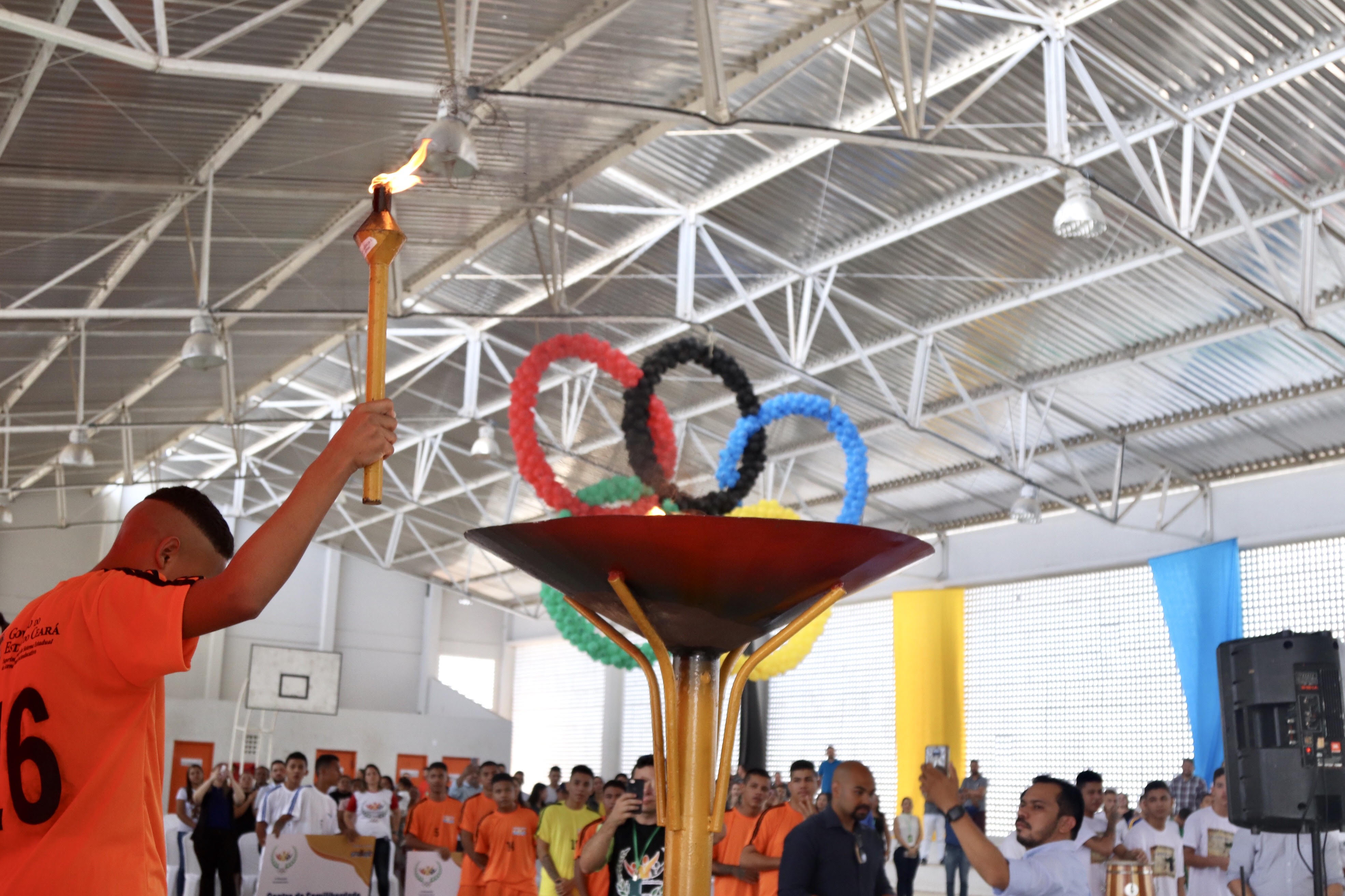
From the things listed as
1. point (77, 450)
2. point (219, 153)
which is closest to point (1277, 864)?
point (219, 153)

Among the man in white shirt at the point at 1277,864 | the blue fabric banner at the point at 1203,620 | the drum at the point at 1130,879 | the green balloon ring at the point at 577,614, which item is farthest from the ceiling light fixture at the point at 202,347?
the blue fabric banner at the point at 1203,620

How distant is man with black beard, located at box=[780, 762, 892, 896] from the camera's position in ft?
18.0

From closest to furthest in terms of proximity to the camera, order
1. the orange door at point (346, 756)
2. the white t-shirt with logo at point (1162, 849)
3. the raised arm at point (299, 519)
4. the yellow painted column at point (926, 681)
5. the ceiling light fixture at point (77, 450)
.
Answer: the raised arm at point (299, 519) → the white t-shirt with logo at point (1162, 849) → the ceiling light fixture at point (77, 450) → the yellow painted column at point (926, 681) → the orange door at point (346, 756)

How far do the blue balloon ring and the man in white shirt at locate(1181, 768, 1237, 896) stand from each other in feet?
11.4

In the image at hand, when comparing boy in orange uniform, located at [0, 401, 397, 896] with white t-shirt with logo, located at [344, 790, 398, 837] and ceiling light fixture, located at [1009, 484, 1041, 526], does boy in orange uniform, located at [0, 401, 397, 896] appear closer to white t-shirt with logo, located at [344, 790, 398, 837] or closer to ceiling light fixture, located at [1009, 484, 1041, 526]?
white t-shirt with logo, located at [344, 790, 398, 837]

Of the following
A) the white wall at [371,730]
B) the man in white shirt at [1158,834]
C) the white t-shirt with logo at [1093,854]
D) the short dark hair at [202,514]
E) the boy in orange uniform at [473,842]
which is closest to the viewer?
the short dark hair at [202,514]

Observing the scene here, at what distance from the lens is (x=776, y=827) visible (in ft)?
23.7

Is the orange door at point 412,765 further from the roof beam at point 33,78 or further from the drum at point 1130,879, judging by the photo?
the drum at point 1130,879

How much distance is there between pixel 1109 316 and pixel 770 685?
491 inches

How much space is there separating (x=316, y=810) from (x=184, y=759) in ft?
46.8

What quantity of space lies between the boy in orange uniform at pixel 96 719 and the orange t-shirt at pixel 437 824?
9.93 meters

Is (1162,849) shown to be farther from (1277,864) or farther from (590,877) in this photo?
(590,877)

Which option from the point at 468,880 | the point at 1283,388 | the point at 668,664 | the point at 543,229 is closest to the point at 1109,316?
the point at 1283,388

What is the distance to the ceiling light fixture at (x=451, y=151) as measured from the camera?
7.95 metres
